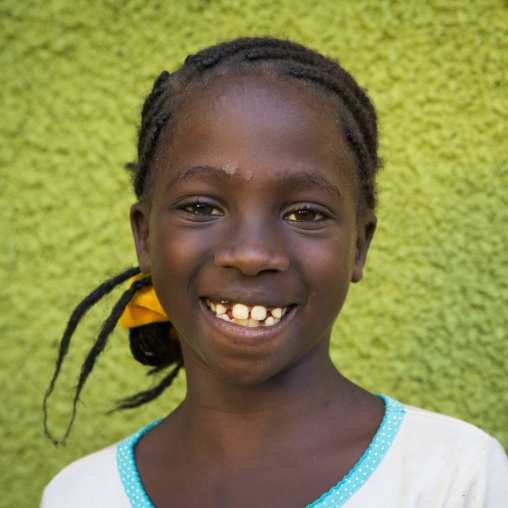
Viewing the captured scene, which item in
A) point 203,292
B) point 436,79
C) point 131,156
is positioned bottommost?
point 203,292

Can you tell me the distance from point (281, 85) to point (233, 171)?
9.4 inches

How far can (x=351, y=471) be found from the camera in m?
1.48

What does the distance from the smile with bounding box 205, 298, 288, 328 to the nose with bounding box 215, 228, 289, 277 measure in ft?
0.28

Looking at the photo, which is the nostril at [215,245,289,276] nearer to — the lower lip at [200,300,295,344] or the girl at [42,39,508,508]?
the girl at [42,39,508,508]

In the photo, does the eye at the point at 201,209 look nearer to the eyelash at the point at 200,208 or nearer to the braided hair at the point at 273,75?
the eyelash at the point at 200,208

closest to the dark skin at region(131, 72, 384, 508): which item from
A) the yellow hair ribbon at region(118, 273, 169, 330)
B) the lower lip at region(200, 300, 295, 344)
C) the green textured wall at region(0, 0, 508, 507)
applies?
the lower lip at region(200, 300, 295, 344)

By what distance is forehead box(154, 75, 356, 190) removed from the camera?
4.73 ft

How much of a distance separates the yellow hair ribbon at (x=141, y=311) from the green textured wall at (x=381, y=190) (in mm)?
640

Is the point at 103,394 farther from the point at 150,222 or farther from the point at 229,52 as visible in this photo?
the point at 229,52

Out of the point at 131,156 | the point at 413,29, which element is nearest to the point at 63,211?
the point at 131,156

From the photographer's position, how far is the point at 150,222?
1.65 m

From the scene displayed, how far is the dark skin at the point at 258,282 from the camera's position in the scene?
1.43 metres

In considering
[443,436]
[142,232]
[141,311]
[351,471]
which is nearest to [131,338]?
[141,311]

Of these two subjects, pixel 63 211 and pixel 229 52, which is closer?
pixel 229 52
